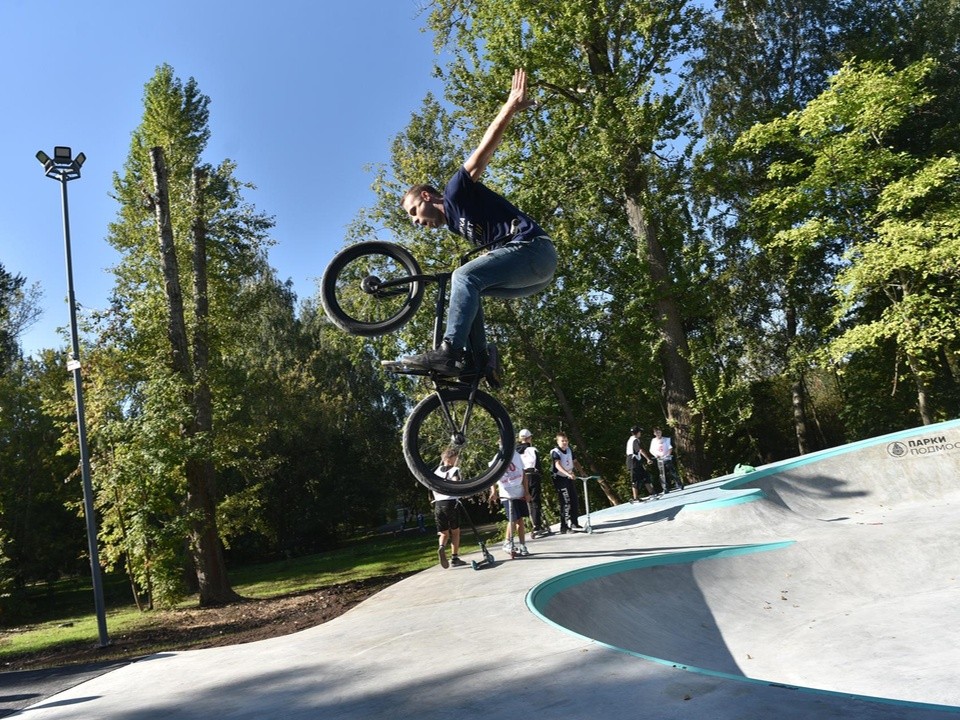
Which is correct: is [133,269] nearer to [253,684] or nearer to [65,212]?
[65,212]

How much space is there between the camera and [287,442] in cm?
3347

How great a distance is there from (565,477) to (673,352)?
9.90 metres

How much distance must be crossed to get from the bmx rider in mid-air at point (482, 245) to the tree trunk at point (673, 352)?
1858 centimetres

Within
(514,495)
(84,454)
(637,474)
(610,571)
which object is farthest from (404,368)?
(637,474)

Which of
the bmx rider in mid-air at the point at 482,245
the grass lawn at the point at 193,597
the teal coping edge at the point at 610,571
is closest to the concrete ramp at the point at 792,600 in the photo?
the teal coping edge at the point at 610,571

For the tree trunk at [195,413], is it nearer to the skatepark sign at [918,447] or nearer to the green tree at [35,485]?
the green tree at [35,485]

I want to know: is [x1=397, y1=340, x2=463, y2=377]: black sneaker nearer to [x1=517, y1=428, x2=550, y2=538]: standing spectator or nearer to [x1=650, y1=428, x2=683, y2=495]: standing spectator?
[x1=517, y1=428, x2=550, y2=538]: standing spectator

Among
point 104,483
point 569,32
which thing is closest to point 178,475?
point 104,483

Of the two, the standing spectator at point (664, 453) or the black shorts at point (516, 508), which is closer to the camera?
the black shorts at point (516, 508)

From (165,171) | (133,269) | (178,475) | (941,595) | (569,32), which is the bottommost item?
(941,595)

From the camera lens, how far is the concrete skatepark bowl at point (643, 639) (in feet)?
17.3

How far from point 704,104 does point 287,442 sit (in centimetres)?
2322

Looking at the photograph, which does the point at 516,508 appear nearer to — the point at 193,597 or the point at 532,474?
the point at 532,474

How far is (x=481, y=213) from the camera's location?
197 inches
